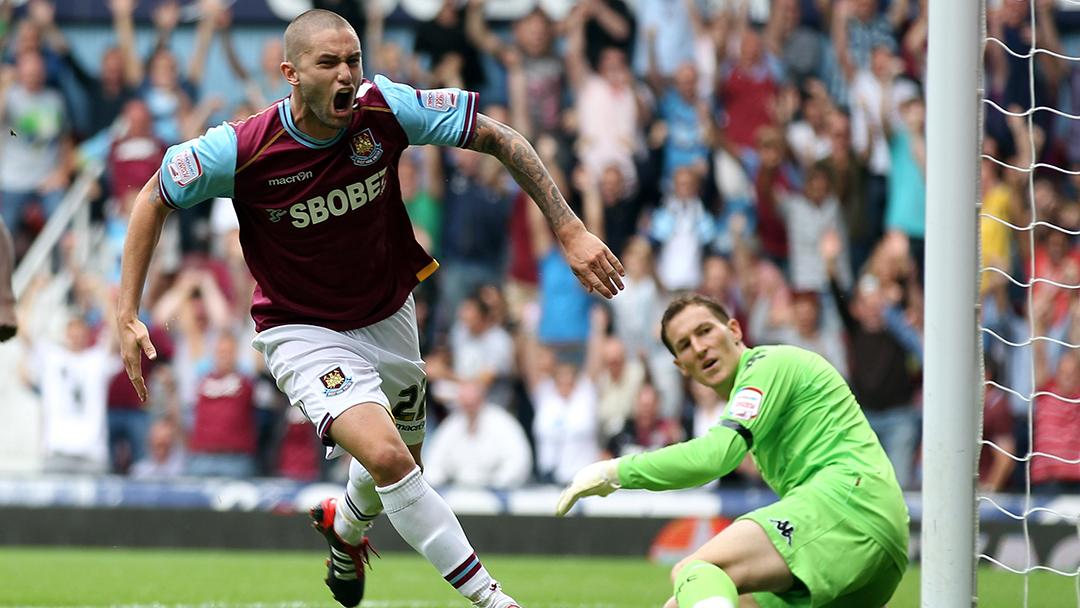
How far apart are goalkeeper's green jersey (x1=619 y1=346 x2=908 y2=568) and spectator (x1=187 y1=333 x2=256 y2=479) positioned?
7.10 metres

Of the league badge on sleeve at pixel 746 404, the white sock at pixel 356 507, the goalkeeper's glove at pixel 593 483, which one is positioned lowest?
the white sock at pixel 356 507

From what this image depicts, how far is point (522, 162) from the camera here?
194 inches

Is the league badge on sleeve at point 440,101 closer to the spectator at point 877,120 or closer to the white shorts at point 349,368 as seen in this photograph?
the white shorts at point 349,368

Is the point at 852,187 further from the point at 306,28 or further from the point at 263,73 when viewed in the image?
the point at 306,28

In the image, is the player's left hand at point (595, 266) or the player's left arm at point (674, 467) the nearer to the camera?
the player's left arm at point (674, 467)

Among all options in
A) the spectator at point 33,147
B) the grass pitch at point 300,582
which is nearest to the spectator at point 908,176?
the grass pitch at point 300,582

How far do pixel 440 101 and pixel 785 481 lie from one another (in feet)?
6.68

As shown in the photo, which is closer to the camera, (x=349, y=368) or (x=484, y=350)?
(x=349, y=368)

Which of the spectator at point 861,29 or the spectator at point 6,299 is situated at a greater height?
the spectator at point 861,29

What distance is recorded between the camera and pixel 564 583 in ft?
26.6

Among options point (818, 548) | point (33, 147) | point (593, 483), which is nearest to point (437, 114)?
point (593, 483)

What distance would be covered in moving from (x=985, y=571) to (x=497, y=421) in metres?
4.14

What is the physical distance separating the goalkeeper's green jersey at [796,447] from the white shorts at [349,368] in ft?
3.94

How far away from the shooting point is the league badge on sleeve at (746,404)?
4402 millimetres
